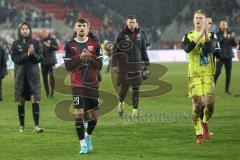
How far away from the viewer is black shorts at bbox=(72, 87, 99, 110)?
35.3ft

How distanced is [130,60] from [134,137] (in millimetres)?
4222

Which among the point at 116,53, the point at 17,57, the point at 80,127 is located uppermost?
the point at 17,57

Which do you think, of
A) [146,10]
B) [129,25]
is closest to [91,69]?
[129,25]

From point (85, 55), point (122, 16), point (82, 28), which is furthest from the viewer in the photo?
point (122, 16)

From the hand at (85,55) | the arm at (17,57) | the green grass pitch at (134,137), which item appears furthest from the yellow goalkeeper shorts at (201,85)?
the arm at (17,57)

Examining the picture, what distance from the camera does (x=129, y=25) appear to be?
1598 cm

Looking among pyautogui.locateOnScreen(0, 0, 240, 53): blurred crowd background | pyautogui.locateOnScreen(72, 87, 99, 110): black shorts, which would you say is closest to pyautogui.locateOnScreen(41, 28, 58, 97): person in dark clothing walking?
pyautogui.locateOnScreen(72, 87, 99, 110): black shorts

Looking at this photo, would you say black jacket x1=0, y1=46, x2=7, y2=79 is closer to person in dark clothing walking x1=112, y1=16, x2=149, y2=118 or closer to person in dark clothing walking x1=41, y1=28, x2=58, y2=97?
person in dark clothing walking x1=112, y1=16, x2=149, y2=118

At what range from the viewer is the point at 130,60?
16344mm

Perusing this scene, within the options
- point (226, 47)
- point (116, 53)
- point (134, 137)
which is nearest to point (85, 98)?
point (134, 137)

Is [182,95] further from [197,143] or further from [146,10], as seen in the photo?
[146,10]

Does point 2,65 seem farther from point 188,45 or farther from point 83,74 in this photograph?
point 188,45

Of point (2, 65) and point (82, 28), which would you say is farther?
point (2, 65)

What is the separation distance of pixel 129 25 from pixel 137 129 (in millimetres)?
3279
